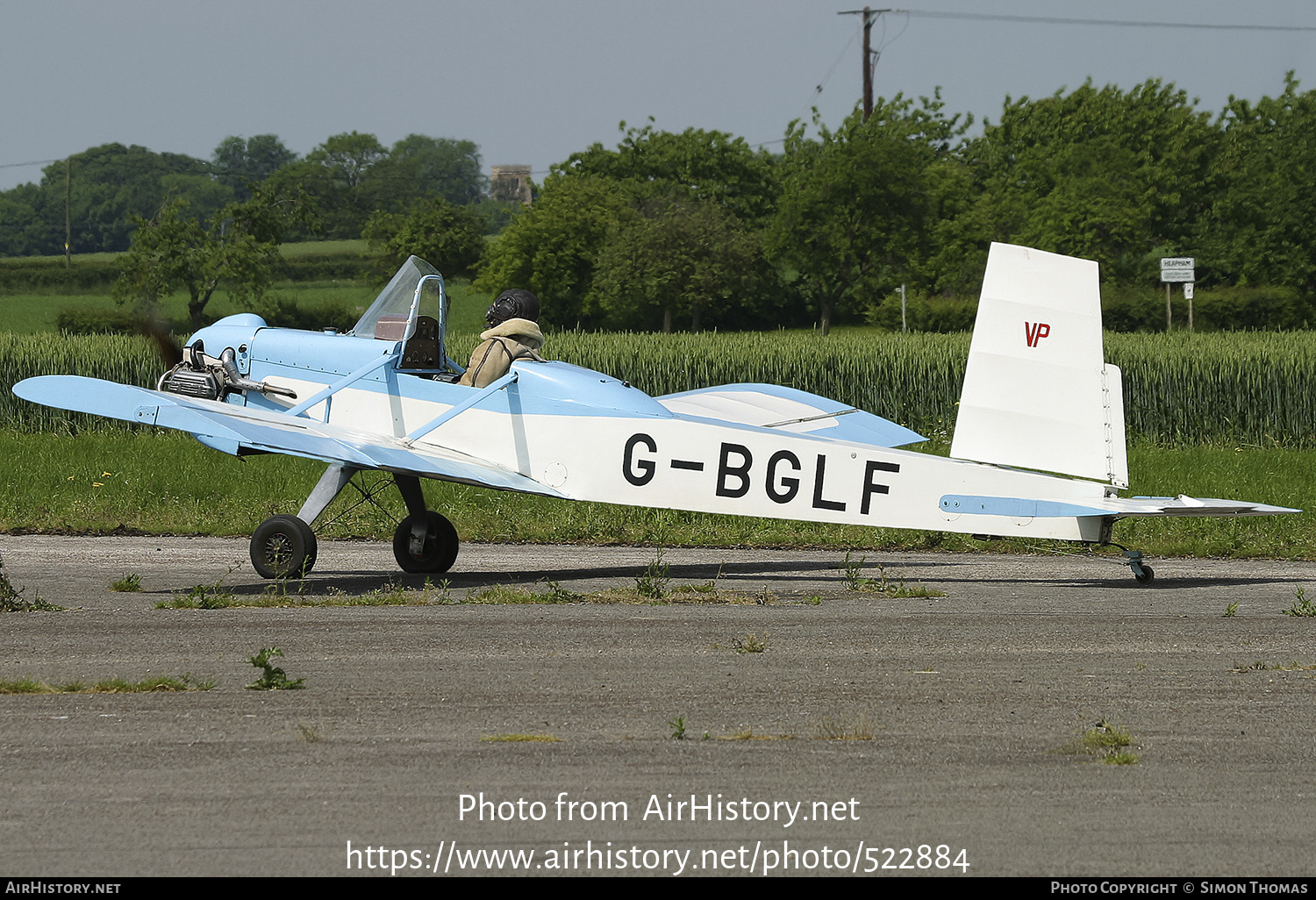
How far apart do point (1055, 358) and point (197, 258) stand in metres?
65.9

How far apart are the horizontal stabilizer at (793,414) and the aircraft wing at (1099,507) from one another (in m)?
1.85

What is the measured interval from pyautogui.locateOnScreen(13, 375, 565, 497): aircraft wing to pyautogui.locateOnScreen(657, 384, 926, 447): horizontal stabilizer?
6.42 feet

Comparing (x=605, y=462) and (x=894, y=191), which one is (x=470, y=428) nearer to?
(x=605, y=462)

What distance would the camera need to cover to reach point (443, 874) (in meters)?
4.07

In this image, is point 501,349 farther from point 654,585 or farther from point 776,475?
point 776,475

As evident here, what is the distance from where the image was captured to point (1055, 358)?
8844 millimetres

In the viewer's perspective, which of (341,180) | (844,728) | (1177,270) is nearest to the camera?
(844,728)

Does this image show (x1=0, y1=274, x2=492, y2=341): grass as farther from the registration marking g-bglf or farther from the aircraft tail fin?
the aircraft tail fin

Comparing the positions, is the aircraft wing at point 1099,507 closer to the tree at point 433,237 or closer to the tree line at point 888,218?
the tree line at point 888,218

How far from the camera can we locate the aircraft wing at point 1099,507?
27.4 feet

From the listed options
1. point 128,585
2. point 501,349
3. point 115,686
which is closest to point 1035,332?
point 501,349

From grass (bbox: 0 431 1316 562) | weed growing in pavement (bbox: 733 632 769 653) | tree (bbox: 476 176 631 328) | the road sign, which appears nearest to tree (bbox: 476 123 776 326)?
tree (bbox: 476 176 631 328)

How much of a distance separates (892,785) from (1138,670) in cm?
259

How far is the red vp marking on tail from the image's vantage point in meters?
8.83
